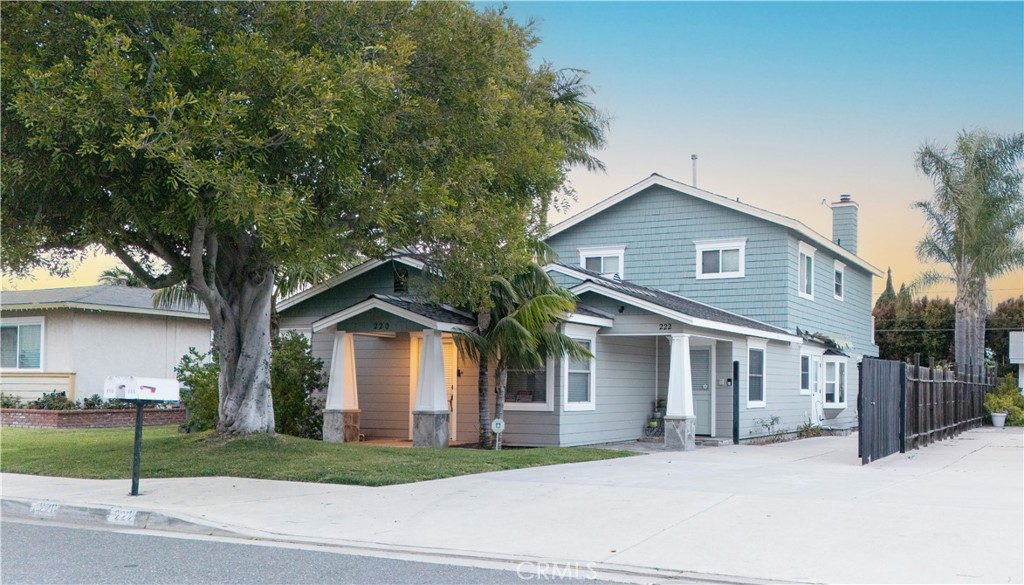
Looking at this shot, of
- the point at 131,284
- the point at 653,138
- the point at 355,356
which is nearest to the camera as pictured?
the point at 355,356

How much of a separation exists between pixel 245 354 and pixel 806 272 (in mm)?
15440

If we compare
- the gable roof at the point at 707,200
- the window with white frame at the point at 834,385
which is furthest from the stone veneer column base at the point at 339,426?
the window with white frame at the point at 834,385

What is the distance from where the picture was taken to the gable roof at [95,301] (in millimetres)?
24891

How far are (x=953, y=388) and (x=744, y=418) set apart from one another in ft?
19.9

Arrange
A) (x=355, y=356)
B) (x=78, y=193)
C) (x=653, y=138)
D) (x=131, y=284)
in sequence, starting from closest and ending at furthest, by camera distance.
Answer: (x=78, y=193), (x=355, y=356), (x=653, y=138), (x=131, y=284)

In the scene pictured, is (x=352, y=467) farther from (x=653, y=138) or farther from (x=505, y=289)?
(x=653, y=138)

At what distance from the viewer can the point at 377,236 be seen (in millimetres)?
13773

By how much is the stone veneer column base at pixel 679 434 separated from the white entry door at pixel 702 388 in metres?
3.07

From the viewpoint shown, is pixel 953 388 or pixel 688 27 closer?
pixel 688 27

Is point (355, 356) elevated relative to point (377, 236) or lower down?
lower down

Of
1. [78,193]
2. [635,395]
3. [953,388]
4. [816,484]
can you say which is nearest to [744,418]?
[635,395]

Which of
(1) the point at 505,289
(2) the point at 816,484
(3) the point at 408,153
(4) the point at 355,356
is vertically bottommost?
(2) the point at 816,484

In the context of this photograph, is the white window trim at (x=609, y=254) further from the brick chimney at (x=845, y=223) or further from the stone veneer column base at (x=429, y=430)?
the stone veneer column base at (x=429, y=430)

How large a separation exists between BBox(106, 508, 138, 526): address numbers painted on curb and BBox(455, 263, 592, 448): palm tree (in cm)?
759
